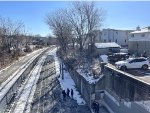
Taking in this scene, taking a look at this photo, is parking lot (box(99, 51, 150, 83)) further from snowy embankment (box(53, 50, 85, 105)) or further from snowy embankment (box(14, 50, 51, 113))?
snowy embankment (box(14, 50, 51, 113))

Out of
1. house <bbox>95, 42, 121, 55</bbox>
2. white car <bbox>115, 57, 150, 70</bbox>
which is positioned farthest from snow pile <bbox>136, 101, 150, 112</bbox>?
house <bbox>95, 42, 121, 55</bbox>

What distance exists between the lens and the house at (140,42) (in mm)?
51219

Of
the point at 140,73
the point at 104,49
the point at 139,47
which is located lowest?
the point at 140,73

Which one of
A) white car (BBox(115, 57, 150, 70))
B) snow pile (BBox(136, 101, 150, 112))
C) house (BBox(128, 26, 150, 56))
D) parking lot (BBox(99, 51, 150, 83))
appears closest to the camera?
snow pile (BBox(136, 101, 150, 112))

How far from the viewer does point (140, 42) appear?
5409cm

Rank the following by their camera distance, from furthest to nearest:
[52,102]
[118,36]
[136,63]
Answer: [118,36] → [52,102] → [136,63]

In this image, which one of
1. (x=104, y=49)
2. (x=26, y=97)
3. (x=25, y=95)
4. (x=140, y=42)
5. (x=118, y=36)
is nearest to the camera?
(x=26, y=97)

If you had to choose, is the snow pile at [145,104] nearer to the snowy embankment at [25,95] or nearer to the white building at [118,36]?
the snowy embankment at [25,95]

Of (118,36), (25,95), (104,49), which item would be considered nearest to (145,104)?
(25,95)

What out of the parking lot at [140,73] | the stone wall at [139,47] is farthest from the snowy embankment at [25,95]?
the stone wall at [139,47]

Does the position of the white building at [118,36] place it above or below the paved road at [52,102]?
above

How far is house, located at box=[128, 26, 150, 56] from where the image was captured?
51219mm

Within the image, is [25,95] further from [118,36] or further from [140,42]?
[118,36]

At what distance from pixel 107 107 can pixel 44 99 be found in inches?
323
